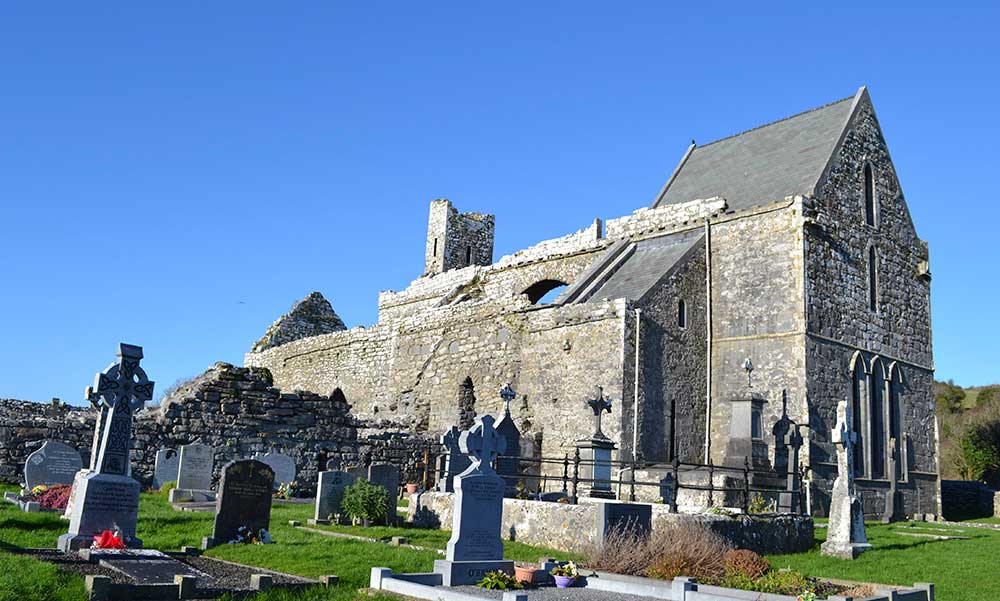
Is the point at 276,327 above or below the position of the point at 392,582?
above

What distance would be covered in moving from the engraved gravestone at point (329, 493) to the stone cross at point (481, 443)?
4.46 m

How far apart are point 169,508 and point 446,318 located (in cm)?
1377

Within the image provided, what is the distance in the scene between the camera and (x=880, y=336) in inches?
931

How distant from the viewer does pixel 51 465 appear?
1569cm

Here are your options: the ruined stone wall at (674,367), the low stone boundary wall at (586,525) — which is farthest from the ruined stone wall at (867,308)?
the low stone boundary wall at (586,525)

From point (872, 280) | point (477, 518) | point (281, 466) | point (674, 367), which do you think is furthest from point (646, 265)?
point (477, 518)

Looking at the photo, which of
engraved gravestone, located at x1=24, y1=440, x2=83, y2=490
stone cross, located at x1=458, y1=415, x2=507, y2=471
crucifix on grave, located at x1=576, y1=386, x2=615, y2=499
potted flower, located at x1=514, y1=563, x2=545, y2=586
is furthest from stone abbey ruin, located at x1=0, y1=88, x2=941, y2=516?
potted flower, located at x1=514, y1=563, x2=545, y2=586

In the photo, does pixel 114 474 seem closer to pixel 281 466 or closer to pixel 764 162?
pixel 281 466

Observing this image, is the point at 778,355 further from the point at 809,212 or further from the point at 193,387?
the point at 193,387

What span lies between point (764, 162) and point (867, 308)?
5074mm

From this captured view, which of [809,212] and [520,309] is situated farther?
[520,309]

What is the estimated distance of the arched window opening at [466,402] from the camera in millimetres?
25531

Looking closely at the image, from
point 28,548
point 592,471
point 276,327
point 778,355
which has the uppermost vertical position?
point 276,327

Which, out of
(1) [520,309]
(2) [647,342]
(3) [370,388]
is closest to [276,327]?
(3) [370,388]
